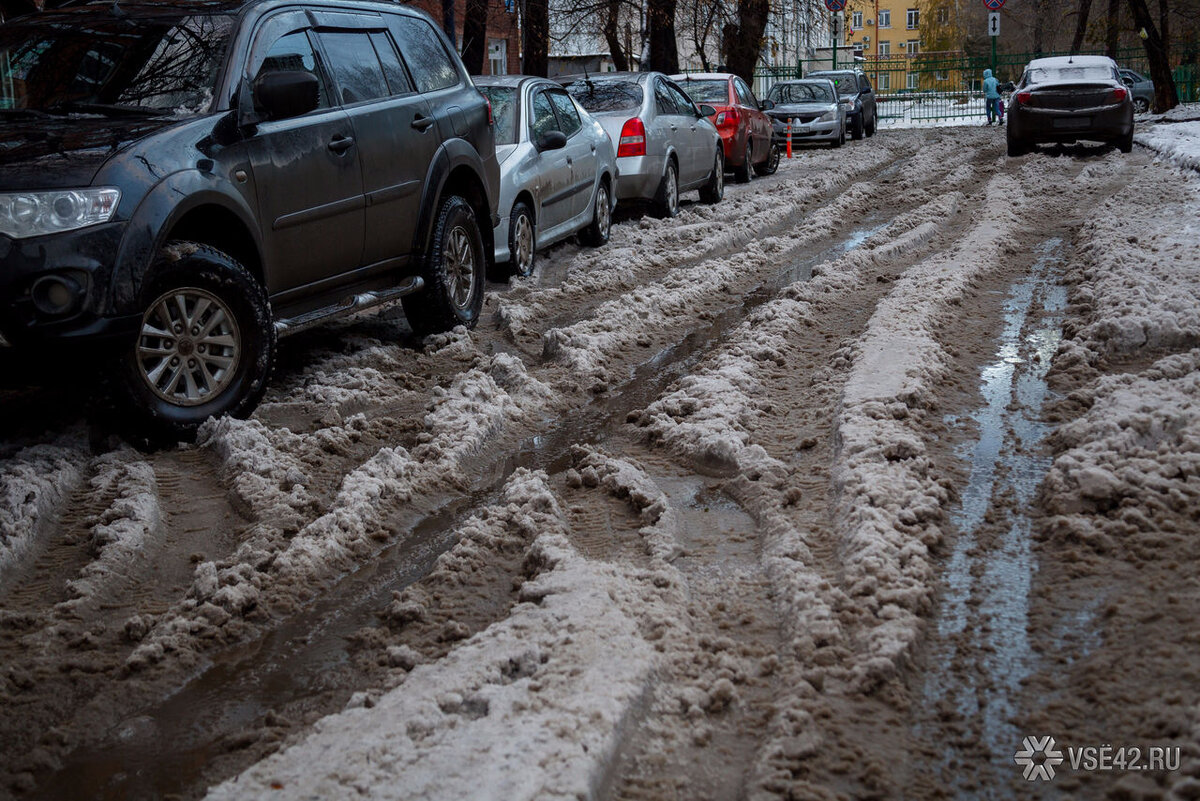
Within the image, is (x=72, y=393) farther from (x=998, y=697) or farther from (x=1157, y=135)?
(x=1157, y=135)

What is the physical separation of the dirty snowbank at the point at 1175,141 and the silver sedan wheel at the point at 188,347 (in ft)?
44.5

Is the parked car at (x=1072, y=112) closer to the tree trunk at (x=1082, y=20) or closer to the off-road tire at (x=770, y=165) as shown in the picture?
the off-road tire at (x=770, y=165)

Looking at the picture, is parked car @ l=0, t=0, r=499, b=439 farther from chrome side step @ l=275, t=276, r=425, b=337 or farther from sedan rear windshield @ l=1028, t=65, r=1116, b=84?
sedan rear windshield @ l=1028, t=65, r=1116, b=84

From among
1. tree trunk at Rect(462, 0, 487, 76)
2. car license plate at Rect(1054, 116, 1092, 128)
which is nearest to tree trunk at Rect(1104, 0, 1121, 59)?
car license plate at Rect(1054, 116, 1092, 128)

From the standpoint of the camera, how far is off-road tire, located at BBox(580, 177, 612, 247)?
38.8 feet

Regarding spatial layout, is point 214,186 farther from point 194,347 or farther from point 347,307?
point 347,307

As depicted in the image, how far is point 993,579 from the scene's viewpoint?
372 centimetres

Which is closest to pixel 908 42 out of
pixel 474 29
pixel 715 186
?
pixel 474 29

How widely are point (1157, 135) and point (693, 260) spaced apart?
15.1 meters

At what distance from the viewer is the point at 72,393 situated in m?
6.18

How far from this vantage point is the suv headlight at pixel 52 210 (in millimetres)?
4801

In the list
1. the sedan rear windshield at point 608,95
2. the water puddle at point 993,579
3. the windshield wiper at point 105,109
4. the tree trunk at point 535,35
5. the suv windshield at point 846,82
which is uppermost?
the tree trunk at point 535,35

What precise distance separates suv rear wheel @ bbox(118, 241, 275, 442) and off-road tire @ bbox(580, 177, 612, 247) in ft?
20.9

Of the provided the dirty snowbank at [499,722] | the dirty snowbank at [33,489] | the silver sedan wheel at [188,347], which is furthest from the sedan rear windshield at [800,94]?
the dirty snowbank at [499,722]
